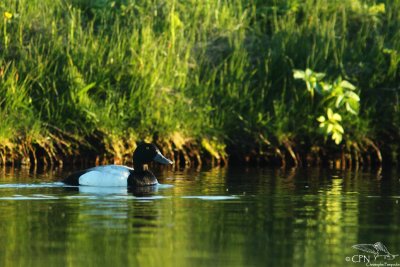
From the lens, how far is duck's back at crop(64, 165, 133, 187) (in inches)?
560

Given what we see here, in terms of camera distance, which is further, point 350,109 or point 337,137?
point 350,109

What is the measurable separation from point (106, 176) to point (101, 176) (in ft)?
0.20

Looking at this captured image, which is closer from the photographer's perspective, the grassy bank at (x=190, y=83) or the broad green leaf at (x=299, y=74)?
the grassy bank at (x=190, y=83)

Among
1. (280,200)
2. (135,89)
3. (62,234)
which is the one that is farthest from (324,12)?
(62,234)

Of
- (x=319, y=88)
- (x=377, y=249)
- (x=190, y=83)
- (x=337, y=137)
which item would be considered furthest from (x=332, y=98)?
(x=377, y=249)

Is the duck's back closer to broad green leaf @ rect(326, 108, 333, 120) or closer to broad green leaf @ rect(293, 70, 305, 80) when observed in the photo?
broad green leaf @ rect(293, 70, 305, 80)

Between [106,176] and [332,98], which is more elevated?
[332,98]

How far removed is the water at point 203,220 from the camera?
9.43 metres

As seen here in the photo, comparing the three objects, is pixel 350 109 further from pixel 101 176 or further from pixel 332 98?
pixel 101 176

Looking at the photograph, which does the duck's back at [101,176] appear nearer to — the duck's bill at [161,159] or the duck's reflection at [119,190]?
the duck's reflection at [119,190]

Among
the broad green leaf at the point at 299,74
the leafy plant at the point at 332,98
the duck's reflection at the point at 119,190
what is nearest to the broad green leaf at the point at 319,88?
the leafy plant at the point at 332,98

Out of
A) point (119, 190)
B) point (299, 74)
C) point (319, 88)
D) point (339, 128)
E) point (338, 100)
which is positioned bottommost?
point (119, 190)

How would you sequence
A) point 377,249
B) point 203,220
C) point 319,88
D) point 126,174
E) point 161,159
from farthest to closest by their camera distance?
point 319,88 → point 161,159 → point 126,174 → point 203,220 → point 377,249

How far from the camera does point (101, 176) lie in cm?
1444
